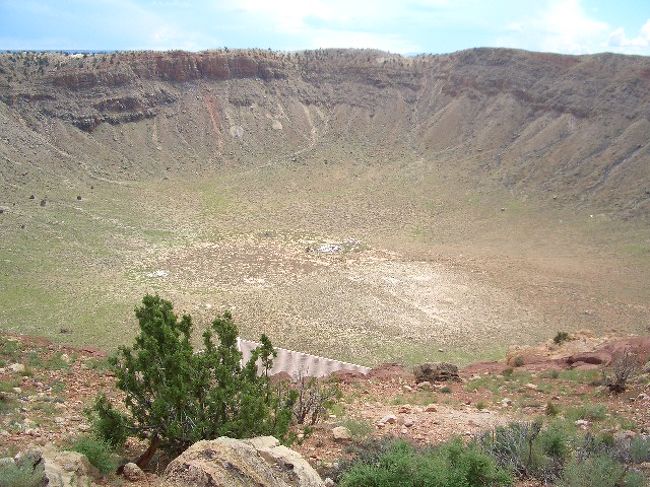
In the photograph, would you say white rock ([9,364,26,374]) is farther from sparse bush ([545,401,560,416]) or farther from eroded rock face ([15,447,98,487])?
sparse bush ([545,401,560,416])

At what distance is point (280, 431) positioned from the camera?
9852 mm

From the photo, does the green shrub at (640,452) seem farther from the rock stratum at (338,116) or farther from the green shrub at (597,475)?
the rock stratum at (338,116)

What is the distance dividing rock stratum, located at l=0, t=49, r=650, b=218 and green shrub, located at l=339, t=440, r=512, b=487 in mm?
38748

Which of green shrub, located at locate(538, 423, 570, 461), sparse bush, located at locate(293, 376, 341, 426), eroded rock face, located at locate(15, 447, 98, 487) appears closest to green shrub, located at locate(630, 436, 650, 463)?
green shrub, located at locate(538, 423, 570, 461)

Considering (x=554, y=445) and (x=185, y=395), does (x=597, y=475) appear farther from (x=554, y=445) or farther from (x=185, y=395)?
(x=185, y=395)

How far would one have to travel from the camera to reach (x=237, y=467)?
7324 mm

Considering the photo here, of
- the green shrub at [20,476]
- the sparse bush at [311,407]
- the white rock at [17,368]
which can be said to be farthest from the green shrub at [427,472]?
the white rock at [17,368]

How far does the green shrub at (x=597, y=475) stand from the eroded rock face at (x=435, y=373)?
8.83m

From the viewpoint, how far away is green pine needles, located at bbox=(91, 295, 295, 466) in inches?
372

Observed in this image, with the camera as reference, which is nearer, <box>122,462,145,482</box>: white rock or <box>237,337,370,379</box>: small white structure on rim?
<box>122,462,145,482</box>: white rock

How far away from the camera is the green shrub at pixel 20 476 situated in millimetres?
7156

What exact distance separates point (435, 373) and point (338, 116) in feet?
161

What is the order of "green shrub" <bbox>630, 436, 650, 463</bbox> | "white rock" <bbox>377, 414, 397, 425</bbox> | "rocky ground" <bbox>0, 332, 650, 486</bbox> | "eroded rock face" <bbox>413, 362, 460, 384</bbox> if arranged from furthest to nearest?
1. "eroded rock face" <bbox>413, 362, 460, 384</bbox>
2. "white rock" <bbox>377, 414, 397, 425</bbox>
3. "rocky ground" <bbox>0, 332, 650, 486</bbox>
4. "green shrub" <bbox>630, 436, 650, 463</bbox>

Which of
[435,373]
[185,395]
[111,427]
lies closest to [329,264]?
[435,373]
